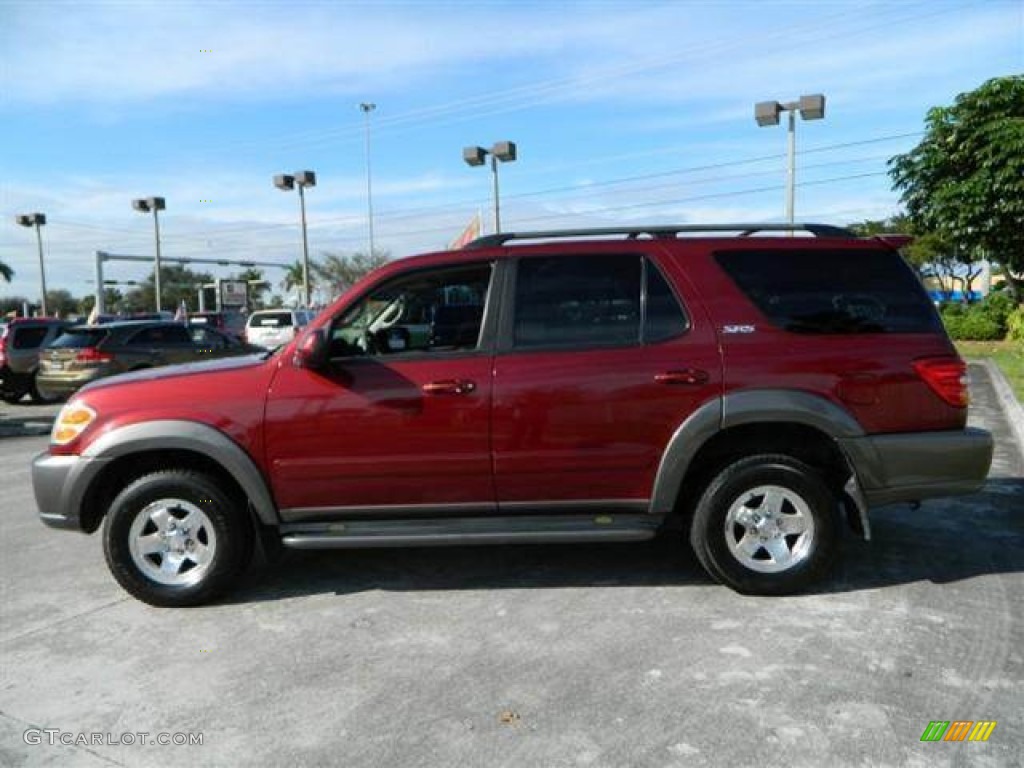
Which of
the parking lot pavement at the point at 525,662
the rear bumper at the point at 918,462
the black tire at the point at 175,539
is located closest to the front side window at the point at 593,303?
the rear bumper at the point at 918,462

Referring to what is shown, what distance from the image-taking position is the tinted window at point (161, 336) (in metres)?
15.2

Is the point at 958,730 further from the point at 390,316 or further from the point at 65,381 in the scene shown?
the point at 65,381

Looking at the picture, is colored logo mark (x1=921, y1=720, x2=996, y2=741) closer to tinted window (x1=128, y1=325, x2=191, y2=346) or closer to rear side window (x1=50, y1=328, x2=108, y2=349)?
rear side window (x1=50, y1=328, x2=108, y2=349)

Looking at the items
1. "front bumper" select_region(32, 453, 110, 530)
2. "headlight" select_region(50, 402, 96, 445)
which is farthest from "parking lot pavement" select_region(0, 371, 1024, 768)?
"headlight" select_region(50, 402, 96, 445)

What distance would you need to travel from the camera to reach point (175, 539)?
464 centimetres

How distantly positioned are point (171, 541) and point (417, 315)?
1767 mm

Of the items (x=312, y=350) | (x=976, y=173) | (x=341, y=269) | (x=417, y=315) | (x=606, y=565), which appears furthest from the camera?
(x=341, y=269)

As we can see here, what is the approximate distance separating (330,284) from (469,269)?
2508 inches

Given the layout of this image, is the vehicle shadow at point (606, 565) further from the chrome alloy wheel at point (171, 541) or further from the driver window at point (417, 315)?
the driver window at point (417, 315)

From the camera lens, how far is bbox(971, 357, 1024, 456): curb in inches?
368

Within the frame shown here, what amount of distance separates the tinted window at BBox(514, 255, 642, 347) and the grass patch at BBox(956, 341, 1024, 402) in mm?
8546

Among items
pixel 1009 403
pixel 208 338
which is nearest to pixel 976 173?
pixel 1009 403

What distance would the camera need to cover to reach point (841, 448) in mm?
4477

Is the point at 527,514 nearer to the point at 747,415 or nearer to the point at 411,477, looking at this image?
the point at 411,477
